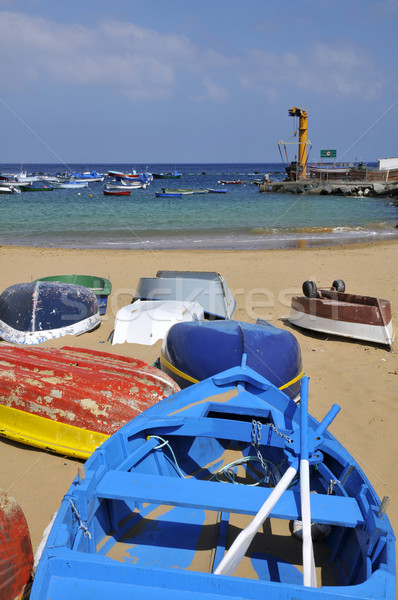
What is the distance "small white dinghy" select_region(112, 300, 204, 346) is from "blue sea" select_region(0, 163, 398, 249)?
12947 mm

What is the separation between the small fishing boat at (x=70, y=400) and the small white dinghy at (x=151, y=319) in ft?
7.20

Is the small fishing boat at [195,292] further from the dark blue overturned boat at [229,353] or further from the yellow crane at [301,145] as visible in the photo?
the yellow crane at [301,145]

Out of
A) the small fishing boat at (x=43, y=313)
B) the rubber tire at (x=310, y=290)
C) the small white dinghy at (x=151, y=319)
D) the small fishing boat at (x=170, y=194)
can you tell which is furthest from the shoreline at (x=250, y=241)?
the small fishing boat at (x=170, y=194)

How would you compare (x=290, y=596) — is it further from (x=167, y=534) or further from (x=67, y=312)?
(x=67, y=312)

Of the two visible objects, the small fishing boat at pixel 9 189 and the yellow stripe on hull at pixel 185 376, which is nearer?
the yellow stripe on hull at pixel 185 376

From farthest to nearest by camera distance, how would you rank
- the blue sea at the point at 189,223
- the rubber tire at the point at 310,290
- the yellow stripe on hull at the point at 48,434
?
the blue sea at the point at 189,223, the rubber tire at the point at 310,290, the yellow stripe on hull at the point at 48,434

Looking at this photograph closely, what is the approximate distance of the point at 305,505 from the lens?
10.1ft

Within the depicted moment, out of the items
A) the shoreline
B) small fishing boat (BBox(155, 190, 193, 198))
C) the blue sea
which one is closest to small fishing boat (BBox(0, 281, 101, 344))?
the shoreline

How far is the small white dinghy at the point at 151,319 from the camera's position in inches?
320

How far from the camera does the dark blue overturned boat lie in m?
5.79

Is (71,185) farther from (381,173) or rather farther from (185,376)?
(185,376)

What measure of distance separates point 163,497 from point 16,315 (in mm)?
5958

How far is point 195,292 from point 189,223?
2097cm

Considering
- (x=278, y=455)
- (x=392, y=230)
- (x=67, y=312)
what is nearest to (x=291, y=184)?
(x=392, y=230)
